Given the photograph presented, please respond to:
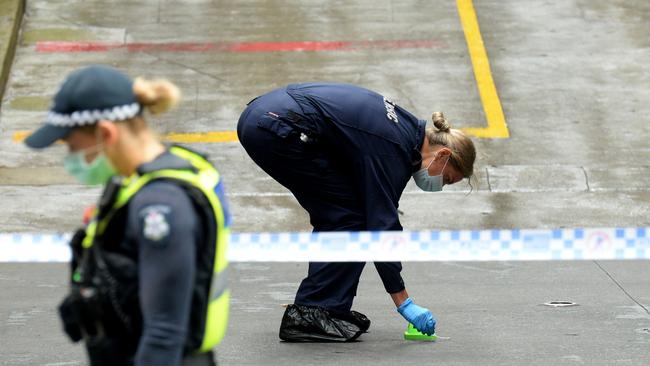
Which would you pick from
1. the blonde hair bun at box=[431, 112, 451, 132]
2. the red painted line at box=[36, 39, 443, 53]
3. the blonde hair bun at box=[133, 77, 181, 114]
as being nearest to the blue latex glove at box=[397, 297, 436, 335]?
the blonde hair bun at box=[431, 112, 451, 132]

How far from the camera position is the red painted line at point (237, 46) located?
13.0 meters

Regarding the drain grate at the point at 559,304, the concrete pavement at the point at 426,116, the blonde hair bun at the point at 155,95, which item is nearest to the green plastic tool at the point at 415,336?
the concrete pavement at the point at 426,116

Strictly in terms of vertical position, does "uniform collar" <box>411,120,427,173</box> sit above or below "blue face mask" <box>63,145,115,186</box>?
below

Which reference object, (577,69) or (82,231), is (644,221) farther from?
(82,231)

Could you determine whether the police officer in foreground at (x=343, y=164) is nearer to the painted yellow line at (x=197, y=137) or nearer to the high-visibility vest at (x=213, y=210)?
the high-visibility vest at (x=213, y=210)

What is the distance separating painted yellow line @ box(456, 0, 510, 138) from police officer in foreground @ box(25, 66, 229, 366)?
27.0 ft

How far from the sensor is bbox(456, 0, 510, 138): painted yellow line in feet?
36.7

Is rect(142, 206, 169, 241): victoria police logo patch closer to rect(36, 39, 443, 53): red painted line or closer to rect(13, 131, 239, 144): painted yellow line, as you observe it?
rect(13, 131, 239, 144): painted yellow line

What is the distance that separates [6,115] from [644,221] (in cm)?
590

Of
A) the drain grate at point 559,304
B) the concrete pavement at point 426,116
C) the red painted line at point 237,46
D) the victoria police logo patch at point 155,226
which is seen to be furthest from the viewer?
the red painted line at point 237,46

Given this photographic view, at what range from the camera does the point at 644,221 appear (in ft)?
31.2

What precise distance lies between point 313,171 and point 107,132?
3.30 metres

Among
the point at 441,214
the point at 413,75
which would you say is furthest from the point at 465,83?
the point at 441,214

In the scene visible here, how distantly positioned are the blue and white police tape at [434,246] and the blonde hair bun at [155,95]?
299cm
